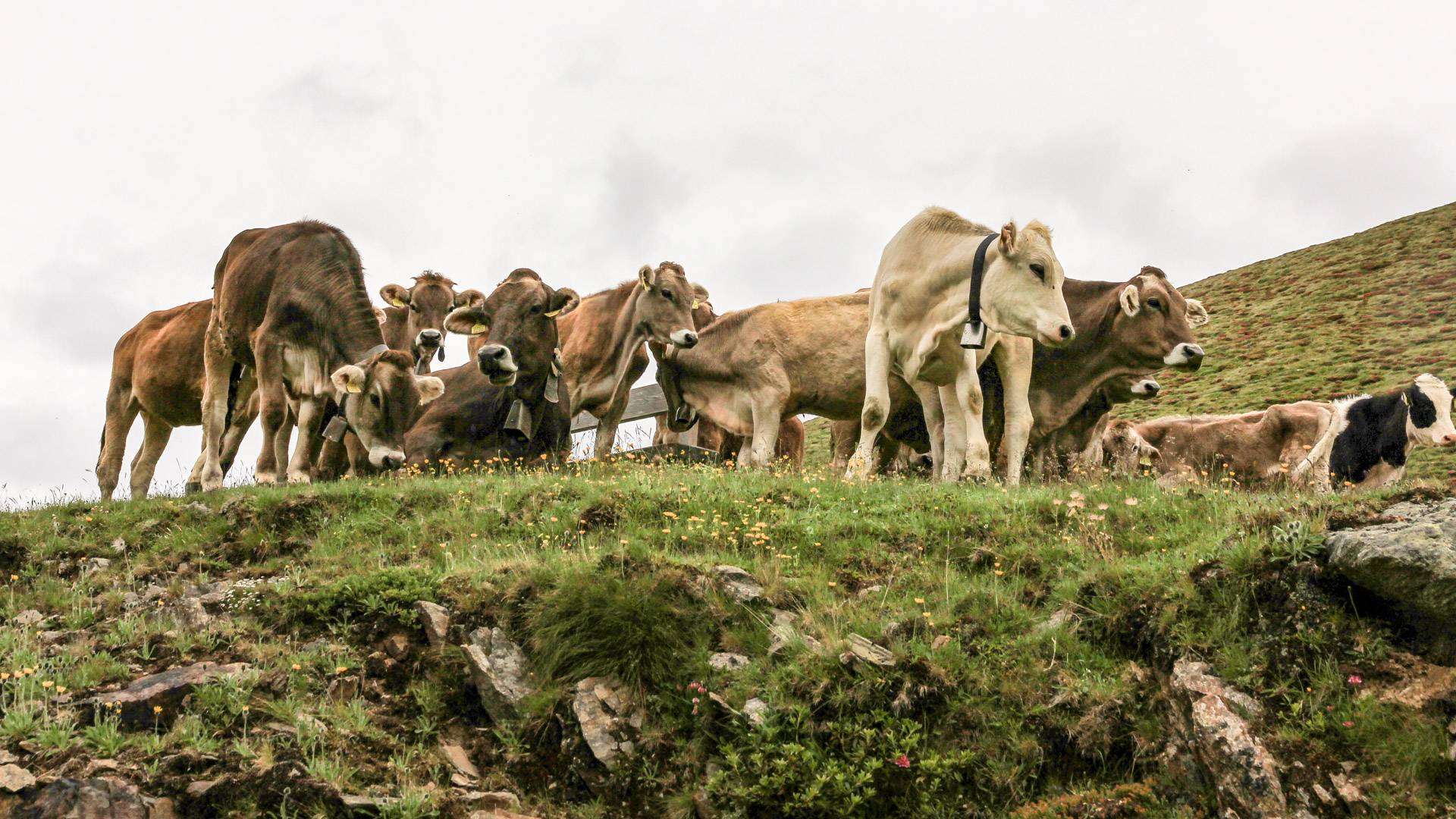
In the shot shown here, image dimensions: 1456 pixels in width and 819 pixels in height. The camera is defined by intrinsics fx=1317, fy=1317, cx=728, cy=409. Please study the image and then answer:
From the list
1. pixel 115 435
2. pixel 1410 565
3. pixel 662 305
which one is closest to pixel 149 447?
pixel 115 435

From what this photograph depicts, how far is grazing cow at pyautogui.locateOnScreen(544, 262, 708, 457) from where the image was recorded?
18578 mm

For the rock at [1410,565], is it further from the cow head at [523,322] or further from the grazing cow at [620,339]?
the grazing cow at [620,339]

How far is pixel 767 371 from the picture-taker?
1812 cm

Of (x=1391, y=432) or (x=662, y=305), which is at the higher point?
(x=662, y=305)

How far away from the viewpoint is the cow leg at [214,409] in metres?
14.9

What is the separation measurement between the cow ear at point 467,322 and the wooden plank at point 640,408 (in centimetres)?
462

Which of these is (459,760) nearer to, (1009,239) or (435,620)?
(435,620)

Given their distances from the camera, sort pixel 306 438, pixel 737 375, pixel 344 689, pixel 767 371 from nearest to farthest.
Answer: pixel 344 689 < pixel 306 438 < pixel 767 371 < pixel 737 375

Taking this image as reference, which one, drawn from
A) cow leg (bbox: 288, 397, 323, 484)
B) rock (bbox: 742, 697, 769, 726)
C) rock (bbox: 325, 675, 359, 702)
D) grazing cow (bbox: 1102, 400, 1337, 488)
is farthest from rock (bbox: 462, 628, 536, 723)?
grazing cow (bbox: 1102, 400, 1337, 488)

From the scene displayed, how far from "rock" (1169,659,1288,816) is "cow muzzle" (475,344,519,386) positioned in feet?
31.2

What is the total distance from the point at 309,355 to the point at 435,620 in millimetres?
7112

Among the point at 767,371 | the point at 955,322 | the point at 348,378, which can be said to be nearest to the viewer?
the point at 348,378

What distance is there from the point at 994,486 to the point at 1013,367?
9.70 ft

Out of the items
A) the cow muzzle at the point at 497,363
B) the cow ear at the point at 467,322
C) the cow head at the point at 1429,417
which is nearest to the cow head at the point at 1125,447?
the cow head at the point at 1429,417
